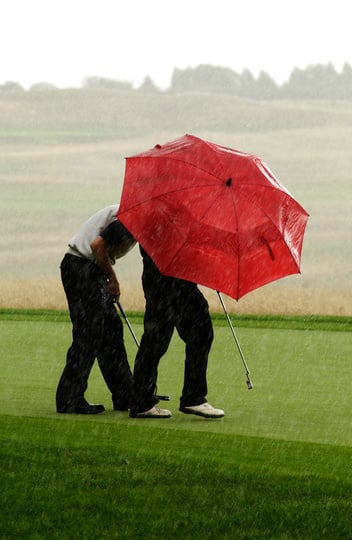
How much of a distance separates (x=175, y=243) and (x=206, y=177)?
1.38 ft

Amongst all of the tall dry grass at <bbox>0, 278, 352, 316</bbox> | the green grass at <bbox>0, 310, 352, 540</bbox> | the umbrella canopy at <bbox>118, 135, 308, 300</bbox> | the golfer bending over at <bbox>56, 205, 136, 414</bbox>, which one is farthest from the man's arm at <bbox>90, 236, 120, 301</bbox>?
the tall dry grass at <bbox>0, 278, 352, 316</bbox>

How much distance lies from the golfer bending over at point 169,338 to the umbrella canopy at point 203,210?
350 millimetres

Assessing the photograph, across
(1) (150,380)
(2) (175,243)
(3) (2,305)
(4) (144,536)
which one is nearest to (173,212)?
(2) (175,243)

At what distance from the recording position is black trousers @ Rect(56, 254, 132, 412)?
839 cm

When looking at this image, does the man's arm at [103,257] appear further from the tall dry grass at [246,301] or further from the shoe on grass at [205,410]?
the tall dry grass at [246,301]

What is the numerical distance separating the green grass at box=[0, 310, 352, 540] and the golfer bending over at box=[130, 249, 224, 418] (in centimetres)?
15

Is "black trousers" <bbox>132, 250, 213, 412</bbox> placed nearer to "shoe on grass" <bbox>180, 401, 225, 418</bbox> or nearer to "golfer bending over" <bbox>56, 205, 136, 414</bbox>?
"shoe on grass" <bbox>180, 401, 225, 418</bbox>

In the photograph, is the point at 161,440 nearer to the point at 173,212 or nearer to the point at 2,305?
the point at 173,212

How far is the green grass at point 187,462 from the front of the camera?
5449 millimetres

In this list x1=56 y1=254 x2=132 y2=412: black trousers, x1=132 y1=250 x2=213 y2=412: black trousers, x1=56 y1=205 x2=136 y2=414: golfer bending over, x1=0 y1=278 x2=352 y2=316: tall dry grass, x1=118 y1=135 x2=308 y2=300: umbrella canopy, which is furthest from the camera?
x1=0 y1=278 x2=352 y2=316: tall dry grass

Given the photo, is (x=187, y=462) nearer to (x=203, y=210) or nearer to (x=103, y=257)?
(x=203, y=210)

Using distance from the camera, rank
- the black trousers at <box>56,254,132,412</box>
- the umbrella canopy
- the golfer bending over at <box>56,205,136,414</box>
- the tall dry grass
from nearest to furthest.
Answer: the umbrella canopy, the golfer bending over at <box>56,205,136,414</box>, the black trousers at <box>56,254,132,412</box>, the tall dry grass

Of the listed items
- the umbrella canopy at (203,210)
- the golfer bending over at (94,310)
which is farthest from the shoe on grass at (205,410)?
the umbrella canopy at (203,210)

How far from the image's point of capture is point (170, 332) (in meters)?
8.21
